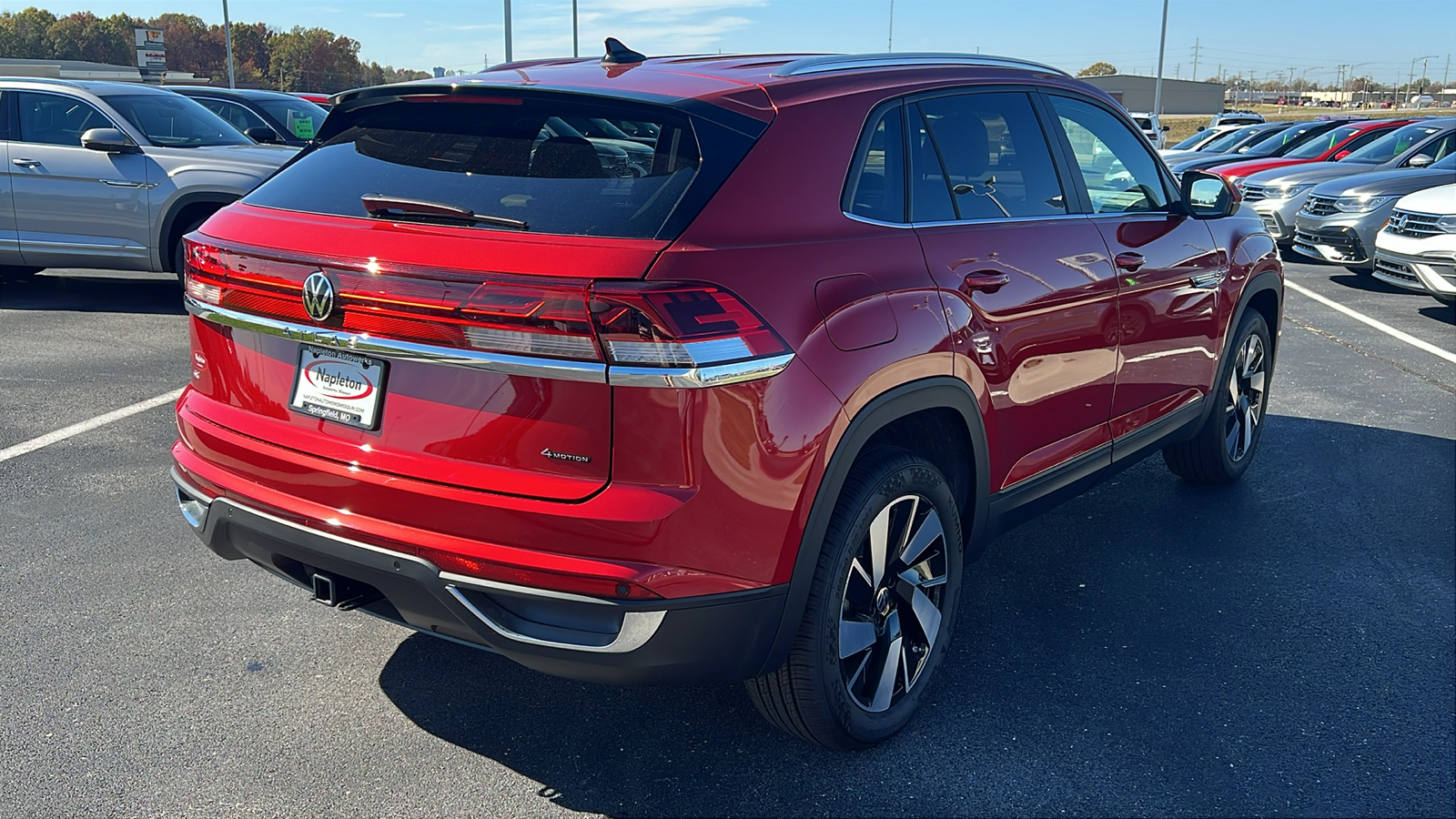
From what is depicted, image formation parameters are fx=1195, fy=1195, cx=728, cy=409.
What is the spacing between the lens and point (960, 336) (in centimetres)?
318

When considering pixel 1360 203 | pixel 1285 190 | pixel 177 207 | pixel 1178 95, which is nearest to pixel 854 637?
pixel 177 207

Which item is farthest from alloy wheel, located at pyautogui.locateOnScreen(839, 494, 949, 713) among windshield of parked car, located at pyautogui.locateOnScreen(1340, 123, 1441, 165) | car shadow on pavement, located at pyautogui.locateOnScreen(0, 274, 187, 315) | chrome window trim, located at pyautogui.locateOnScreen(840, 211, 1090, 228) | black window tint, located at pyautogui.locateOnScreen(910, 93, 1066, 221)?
windshield of parked car, located at pyautogui.locateOnScreen(1340, 123, 1441, 165)

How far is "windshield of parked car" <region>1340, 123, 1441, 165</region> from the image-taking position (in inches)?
611

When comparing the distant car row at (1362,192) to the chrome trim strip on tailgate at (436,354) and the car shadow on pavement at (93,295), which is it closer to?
the car shadow on pavement at (93,295)

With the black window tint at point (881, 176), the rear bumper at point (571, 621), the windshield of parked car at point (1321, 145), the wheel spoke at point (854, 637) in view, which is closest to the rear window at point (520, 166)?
the black window tint at point (881, 176)

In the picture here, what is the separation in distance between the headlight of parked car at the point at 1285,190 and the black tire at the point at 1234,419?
34.1ft

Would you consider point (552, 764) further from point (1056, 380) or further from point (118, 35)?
point (118, 35)

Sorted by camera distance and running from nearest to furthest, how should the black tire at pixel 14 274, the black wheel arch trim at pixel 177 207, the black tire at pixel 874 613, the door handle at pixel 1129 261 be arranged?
the black tire at pixel 874 613
the door handle at pixel 1129 261
the black wheel arch trim at pixel 177 207
the black tire at pixel 14 274

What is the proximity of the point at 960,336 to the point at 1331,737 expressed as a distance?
1486mm

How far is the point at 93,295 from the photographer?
10.1 metres

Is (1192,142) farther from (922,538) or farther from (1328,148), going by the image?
(922,538)

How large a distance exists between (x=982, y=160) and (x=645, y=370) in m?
1.64

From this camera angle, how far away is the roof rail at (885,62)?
3.24m

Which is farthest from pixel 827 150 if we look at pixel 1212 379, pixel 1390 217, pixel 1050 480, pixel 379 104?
pixel 1390 217
